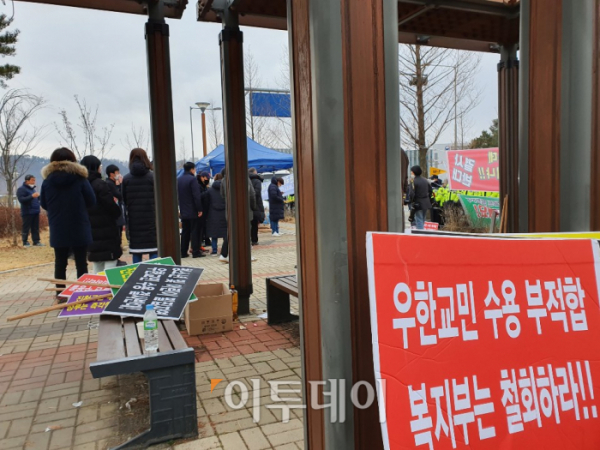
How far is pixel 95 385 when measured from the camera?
3.66 m

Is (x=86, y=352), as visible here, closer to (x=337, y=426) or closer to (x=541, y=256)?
(x=337, y=426)

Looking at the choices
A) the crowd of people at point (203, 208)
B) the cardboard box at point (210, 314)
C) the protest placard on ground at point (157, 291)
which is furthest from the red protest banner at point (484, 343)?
the crowd of people at point (203, 208)

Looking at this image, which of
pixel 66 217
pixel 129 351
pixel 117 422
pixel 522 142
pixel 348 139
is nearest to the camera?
pixel 348 139

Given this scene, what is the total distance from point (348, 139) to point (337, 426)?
1062 millimetres

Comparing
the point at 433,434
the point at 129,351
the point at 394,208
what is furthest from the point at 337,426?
the point at 129,351

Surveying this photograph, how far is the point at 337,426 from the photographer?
1.68 metres

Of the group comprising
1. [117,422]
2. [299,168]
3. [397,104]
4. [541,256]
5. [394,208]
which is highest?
[397,104]

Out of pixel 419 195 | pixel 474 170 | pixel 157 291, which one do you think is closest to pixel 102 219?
pixel 157 291

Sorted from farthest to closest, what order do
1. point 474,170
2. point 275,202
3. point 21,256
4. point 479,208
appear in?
point 275,202 < point 474,170 < point 479,208 < point 21,256

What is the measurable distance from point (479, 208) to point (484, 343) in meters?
11.6

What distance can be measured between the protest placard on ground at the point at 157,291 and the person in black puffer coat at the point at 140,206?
2.53m

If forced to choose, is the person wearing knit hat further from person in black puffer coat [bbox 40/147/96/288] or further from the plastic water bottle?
the plastic water bottle

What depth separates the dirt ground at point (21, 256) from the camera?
10.5 metres

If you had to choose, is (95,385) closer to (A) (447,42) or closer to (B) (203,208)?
(A) (447,42)
